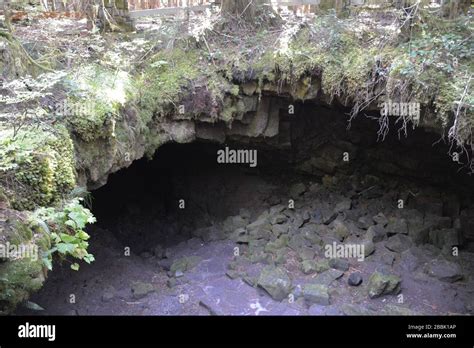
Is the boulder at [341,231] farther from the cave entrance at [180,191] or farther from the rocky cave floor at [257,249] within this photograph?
the cave entrance at [180,191]

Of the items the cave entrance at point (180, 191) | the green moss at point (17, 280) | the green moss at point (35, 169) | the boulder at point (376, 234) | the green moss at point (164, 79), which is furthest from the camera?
the cave entrance at point (180, 191)

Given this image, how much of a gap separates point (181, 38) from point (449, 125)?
541 cm

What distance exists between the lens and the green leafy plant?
13.1 feet

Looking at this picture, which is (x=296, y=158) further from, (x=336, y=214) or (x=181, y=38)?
(x=181, y=38)

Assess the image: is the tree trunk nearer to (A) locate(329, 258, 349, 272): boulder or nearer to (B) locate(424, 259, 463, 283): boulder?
(A) locate(329, 258, 349, 272): boulder

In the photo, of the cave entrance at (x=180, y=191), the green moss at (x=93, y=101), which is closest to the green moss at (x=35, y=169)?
the green moss at (x=93, y=101)

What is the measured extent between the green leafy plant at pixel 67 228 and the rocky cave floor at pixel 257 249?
1.73 m

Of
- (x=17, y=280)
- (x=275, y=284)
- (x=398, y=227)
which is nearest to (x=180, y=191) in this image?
(x=275, y=284)

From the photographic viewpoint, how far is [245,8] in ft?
29.9

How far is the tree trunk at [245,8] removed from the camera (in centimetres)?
912

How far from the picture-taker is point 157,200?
10.9 meters

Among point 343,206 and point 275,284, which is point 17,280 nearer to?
point 275,284

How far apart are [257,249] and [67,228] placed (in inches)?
188

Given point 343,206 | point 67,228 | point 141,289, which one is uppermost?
point 67,228
